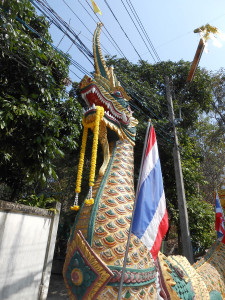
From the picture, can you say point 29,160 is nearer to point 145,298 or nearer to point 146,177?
point 146,177

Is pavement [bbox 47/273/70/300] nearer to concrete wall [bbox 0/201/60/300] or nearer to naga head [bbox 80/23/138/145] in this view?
concrete wall [bbox 0/201/60/300]

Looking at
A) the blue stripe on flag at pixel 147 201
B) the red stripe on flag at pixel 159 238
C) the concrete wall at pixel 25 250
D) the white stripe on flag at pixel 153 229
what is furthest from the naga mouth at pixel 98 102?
the concrete wall at pixel 25 250

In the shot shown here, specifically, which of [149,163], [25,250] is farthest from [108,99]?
[25,250]

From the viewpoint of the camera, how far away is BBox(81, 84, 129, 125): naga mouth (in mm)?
2969

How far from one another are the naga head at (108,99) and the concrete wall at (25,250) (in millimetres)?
1538

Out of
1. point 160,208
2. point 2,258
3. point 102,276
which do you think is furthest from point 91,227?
point 2,258

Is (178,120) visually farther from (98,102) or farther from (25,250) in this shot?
(25,250)

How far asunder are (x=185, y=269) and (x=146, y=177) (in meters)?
1.68

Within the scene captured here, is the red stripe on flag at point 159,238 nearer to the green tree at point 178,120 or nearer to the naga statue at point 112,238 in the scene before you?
the naga statue at point 112,238

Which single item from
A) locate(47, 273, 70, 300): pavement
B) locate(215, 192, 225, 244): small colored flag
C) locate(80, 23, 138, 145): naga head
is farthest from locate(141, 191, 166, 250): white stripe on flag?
locate(47, 273, 70, 300): pavement

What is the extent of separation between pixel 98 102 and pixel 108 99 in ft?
0.49

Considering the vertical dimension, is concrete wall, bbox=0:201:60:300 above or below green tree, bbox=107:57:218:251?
below

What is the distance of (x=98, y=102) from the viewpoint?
3078 mm

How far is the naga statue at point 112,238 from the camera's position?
2131 millimetres
